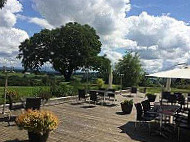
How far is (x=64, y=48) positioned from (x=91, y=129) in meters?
32.2

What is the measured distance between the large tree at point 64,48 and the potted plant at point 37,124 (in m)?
33.8

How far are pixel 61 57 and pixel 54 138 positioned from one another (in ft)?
110

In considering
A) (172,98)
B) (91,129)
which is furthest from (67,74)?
(91,129)

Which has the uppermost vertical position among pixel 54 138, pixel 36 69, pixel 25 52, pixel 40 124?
pixel 25 52

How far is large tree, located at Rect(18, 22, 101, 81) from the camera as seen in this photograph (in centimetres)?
4072

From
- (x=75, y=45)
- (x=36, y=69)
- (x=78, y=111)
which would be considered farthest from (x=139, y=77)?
(x=36, y=69)

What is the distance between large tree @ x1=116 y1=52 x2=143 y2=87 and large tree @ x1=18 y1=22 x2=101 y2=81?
476 inches

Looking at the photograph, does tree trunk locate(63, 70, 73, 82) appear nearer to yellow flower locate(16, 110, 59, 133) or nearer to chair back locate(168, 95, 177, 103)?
chair back locate(168, 95, 177, 103)

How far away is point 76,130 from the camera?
9.29m

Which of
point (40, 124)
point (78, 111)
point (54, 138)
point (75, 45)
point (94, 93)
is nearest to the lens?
point (40, 124)

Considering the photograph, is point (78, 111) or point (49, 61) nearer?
point (78, 111)

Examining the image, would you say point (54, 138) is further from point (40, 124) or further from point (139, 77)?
point (139, 77)

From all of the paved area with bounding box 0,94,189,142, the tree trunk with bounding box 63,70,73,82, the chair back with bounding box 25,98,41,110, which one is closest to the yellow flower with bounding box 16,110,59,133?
the paved area with bounding box 0,94,189,142

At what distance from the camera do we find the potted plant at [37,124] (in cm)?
687
